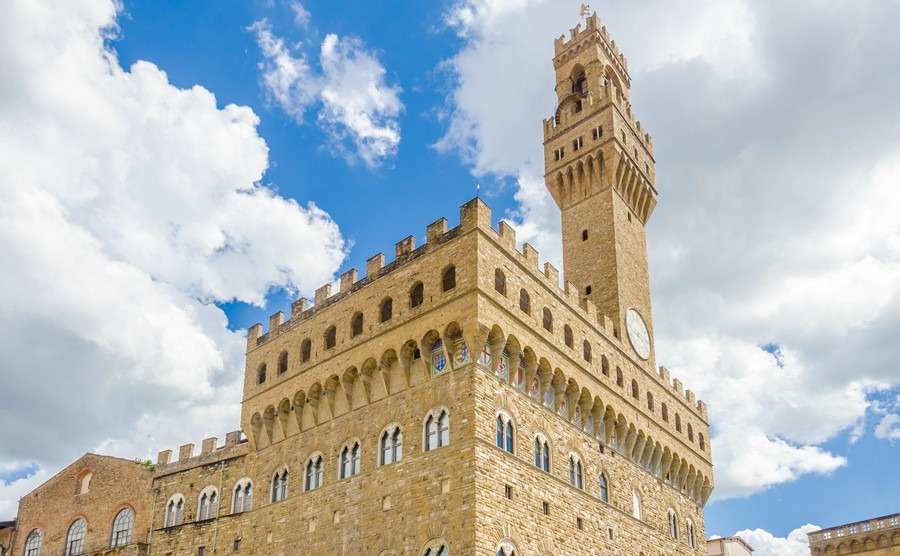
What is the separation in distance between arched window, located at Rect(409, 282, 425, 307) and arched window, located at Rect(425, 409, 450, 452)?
4402 millimetres

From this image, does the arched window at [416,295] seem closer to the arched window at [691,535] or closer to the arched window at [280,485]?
the arched window at [280,485]

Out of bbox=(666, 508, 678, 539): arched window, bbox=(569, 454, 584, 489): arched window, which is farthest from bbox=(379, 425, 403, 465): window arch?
bbox=(666, 508, 678, 539): arched window

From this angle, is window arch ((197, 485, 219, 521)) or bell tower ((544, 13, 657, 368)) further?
bell tower ((544, 13, 657, 368))

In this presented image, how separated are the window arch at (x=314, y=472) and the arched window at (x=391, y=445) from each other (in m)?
3.76

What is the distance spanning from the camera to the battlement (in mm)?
38197

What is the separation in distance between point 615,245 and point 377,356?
48.4 ft

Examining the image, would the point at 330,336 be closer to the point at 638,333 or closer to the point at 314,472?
the point at 314,472

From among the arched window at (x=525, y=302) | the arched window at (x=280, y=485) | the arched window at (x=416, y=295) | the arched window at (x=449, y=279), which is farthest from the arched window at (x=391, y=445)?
the arched window at (x=525, y=302)

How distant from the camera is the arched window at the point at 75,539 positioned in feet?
143

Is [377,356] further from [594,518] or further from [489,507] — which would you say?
[594,518]

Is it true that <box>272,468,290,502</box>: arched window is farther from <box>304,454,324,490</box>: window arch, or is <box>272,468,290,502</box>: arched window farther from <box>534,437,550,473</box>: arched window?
<box>534,437,550,473</box>: arched window

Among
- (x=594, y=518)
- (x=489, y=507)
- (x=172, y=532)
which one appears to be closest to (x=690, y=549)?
(x=594, y=518)

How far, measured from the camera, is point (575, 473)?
3250cm

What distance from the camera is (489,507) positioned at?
88.4 ft
